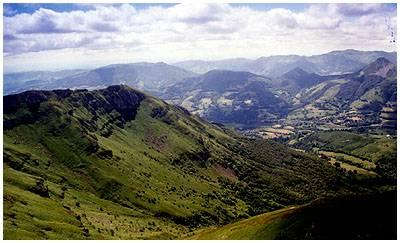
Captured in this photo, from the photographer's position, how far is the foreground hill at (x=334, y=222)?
124 meters

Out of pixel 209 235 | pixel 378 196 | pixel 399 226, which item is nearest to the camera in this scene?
pixel 399 226

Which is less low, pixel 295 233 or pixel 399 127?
pixel 399 127

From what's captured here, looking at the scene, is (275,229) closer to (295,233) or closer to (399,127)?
(295,233)

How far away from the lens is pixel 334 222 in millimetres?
132625

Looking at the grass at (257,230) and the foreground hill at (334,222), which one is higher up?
the foreground hill at (334,222)

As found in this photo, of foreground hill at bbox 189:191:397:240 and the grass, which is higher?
foreground hill at bbox 189:191:397:240

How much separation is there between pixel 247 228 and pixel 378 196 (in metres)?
47.5

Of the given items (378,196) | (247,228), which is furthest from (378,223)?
(247,228)

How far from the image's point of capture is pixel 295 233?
13812cm

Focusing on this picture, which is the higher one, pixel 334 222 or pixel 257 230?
pixel 334 222

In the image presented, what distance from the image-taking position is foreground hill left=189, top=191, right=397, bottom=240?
4865 inches

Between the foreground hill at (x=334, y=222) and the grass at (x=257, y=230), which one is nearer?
the foreground hill at (x=334, y=222)

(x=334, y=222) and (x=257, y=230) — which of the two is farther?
(x=257, y=230)

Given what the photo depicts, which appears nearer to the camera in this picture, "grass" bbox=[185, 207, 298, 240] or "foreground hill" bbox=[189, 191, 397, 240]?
"foreground hill" bbox=[189, 191, 397, 240]
